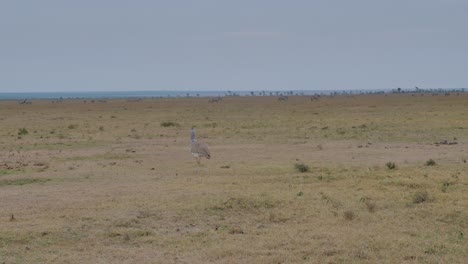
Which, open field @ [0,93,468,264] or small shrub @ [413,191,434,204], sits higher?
small shrub @ [413,191,434,204]

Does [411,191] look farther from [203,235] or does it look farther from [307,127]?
[307,127]

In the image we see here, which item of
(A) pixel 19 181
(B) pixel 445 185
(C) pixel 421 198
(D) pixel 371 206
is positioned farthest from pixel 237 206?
(A) pixel 19 181

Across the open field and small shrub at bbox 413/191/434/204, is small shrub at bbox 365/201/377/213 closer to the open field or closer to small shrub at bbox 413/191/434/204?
the open field

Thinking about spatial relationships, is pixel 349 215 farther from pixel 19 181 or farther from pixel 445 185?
pixel 19 181

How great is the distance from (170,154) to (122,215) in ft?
43.0

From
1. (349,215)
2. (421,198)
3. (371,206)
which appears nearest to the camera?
(349,215)

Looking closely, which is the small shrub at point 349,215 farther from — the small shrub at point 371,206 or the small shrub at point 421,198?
the small shrub at point 421,198

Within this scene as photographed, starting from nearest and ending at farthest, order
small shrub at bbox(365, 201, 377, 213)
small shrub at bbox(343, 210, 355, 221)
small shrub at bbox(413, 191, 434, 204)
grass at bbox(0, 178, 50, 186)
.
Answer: small shrub at bbox(343, 210, 355, 221) → small shrub at bbox(365, 201, 377, 213) → small shrub at bbox(413, 191, 434, 204) → grass at bbox(0, 178, 50, 186)

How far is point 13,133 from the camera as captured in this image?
1540 inches

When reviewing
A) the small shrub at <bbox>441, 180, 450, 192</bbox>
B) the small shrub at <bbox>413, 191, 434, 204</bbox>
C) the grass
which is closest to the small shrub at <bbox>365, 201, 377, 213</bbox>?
the small shrub at <bbox>413, 191, 434, 204</bbox>

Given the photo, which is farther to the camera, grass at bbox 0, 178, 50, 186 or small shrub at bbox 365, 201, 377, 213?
grass at bbox 0, 178, 50, 186

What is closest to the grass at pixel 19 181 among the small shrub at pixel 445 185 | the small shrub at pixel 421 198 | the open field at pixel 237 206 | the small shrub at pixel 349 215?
the open field at pixel 237 206

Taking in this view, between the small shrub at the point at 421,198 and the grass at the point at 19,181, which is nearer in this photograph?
the small shrub at the point at 421,198

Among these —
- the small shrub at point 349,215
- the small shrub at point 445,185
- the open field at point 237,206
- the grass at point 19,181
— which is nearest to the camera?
the open field at point 237,206
